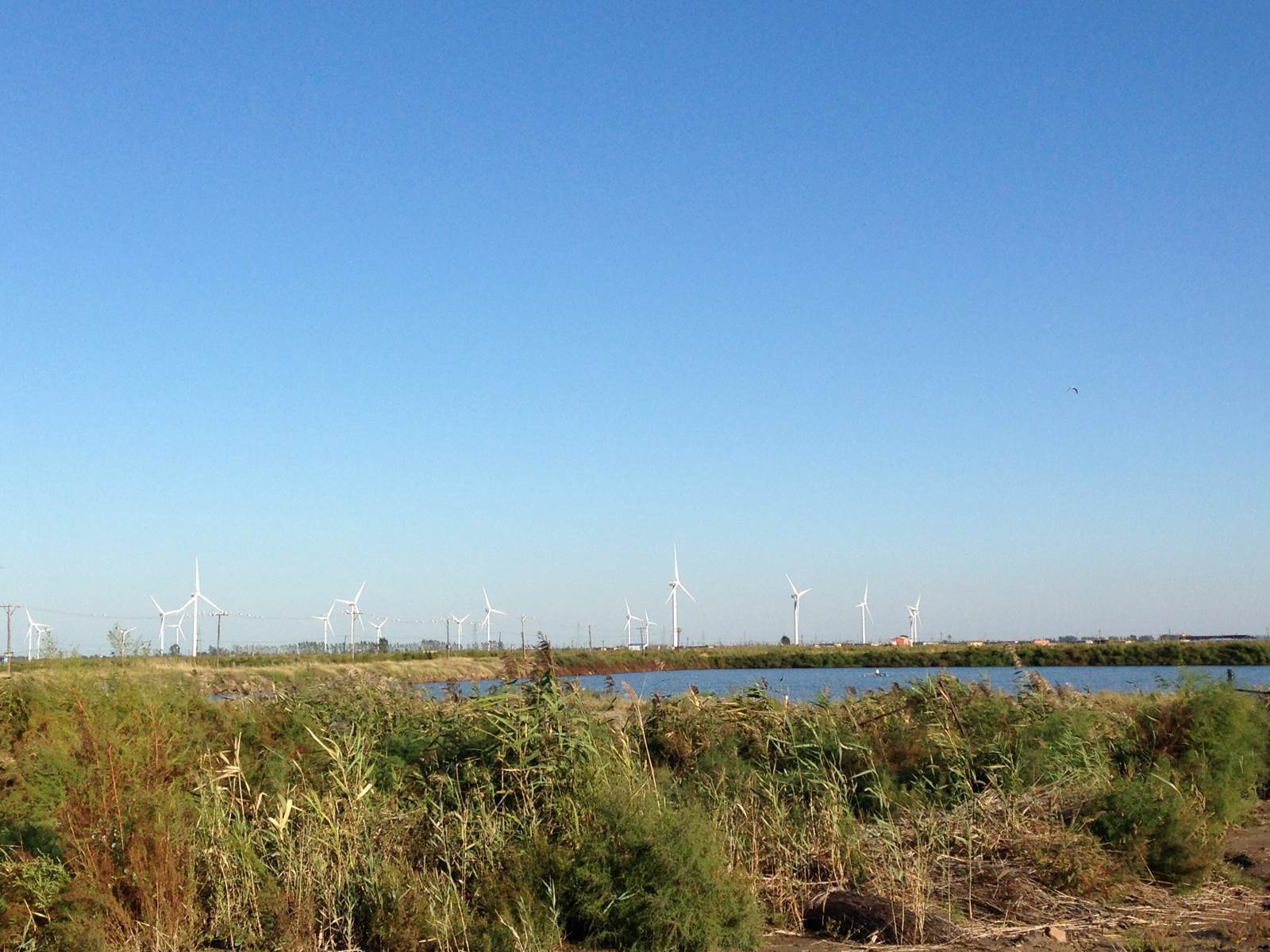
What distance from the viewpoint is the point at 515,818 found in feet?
34.5

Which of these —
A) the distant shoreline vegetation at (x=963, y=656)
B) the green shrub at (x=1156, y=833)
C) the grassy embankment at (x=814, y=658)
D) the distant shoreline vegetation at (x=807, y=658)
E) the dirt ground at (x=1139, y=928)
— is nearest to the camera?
the dirt ground at (x=1139, y=928)

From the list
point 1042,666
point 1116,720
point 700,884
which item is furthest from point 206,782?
point 1042,666

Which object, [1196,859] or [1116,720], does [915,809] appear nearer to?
[1196,859]

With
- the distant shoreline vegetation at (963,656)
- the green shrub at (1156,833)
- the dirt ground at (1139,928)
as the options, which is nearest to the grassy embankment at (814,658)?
the distant shoreline vegetation at (963,656)

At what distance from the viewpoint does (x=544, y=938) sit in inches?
372

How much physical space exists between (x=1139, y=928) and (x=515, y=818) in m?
5.79

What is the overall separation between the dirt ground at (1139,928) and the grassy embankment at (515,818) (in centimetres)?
34

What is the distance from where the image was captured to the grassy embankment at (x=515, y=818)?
942cm

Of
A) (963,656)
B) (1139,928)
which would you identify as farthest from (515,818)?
(963,656)

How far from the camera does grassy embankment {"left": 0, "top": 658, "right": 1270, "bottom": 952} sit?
9.42m

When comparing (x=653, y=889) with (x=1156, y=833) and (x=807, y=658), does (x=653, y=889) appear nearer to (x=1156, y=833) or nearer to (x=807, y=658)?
(x=1156, y=833)

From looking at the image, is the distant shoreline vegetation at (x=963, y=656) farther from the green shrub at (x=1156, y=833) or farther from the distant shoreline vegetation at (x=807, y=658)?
the green shrub at (x=1156, y=833)

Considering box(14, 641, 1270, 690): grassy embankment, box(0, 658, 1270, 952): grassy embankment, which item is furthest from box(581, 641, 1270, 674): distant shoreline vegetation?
box(0, 658, 1270, 952): grassy embankment

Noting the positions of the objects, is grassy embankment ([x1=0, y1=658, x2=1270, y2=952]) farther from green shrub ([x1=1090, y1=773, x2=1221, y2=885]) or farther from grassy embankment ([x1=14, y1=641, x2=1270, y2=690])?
grassy embankment ([x1=14, y1=641, x2=1270, y2=690])
